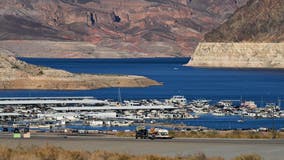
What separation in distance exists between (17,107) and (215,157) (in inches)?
2825

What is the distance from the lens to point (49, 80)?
175250mm

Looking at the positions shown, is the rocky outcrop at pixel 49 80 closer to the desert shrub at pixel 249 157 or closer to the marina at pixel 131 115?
the marina at pixel 131 115

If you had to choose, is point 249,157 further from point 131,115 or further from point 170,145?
point 131,115

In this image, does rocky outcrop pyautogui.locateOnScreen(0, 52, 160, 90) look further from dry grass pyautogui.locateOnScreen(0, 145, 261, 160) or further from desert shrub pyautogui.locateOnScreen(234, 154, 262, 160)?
desert shrub pyautogui.locateOnScreen(234, 154, 262, 160)

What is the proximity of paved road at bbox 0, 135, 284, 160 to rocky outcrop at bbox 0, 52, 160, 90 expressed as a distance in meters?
119

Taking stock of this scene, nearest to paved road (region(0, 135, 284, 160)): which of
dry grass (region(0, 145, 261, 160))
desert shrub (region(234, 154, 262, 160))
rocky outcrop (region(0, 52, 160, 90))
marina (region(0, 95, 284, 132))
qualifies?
desert shrub (region(234, 154, 262, 160))

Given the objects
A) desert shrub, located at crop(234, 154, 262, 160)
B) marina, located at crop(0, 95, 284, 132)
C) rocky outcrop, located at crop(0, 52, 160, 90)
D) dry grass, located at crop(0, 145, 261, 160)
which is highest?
rocky outcrop, located at crop(0, 52, 160, 90)

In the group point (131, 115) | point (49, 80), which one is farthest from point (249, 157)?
point (49, 80)

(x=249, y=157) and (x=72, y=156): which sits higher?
(x=72, y=156)

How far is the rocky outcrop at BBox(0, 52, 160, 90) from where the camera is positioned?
172 metres

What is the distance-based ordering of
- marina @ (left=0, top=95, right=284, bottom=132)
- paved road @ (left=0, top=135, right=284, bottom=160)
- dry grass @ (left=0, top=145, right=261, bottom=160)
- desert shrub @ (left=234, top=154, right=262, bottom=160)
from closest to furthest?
dry grass @ (left=0, top=145, right=261, bottom=160)
desert shrub @ (left=234, top=154, right=262, bottom=160)
paved road @ (left=0, top=135, right=284, bottom=160)
marina @ (left=0, top=95, right=284, bottom=132)

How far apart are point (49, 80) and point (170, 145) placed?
12781cm

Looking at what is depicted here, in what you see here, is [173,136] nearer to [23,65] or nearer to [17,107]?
[17,107]

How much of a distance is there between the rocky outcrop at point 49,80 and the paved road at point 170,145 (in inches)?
4690
